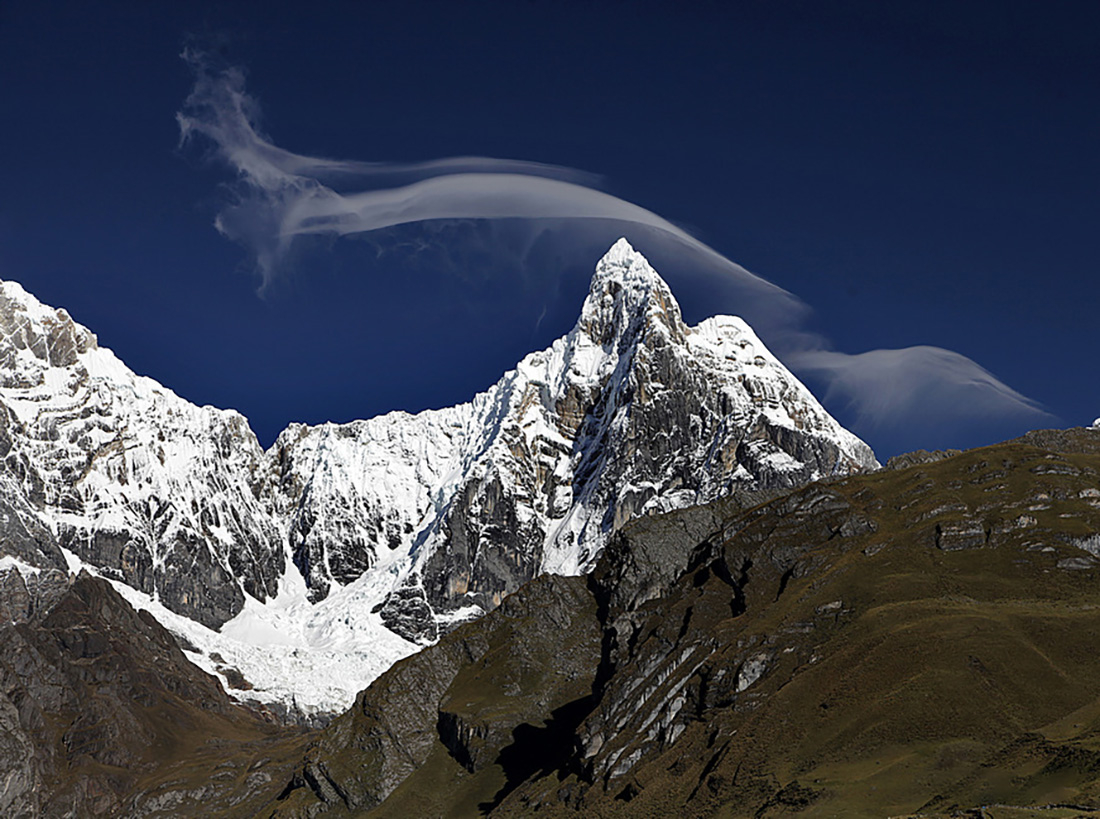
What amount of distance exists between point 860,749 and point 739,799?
53.0 ft

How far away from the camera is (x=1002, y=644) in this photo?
149250mm

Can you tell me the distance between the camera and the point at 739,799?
142 m

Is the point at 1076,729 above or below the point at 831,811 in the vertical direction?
above

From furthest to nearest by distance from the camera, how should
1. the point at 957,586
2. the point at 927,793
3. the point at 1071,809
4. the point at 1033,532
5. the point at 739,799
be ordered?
the point at 1033,532
the point at 957,586
the point at 739,799
the point at 927,793
the point at 1071,809

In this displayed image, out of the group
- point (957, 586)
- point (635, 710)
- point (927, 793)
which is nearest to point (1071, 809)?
point (927, 793)

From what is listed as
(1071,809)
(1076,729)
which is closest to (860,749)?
(1076,729)

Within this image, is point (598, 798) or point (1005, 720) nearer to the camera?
point (1005, 720)

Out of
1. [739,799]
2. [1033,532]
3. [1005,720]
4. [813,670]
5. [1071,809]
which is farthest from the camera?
[1033,532]

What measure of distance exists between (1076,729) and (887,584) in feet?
201

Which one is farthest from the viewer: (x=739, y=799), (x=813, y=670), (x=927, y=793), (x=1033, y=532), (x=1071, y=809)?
(x=1033, y=532)

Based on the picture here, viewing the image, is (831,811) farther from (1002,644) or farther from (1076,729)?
(1002,644)

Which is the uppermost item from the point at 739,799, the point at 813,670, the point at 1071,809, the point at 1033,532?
the point at 1033,532

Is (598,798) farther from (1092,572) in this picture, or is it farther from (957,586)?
(1092,572)

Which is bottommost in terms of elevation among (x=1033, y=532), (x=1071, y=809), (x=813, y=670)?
(x=1071, y=809)
